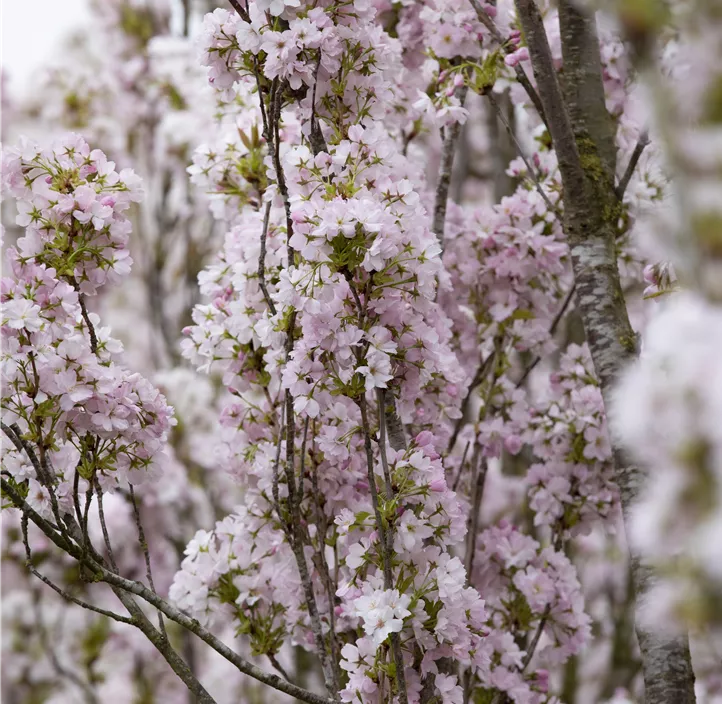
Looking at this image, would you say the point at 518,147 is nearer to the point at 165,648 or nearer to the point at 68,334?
the point at 68,334

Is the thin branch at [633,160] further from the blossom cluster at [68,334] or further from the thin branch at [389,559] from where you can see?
the blossom cluster at [68,334]

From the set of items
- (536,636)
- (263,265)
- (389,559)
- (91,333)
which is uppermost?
(263,265)

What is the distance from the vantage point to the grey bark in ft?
6.25

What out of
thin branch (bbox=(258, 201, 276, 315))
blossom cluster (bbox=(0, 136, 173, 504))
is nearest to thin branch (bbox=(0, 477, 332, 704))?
blossom cluster (bbox=(0, 136, 173, 504))

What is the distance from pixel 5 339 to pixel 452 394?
0.92 metres

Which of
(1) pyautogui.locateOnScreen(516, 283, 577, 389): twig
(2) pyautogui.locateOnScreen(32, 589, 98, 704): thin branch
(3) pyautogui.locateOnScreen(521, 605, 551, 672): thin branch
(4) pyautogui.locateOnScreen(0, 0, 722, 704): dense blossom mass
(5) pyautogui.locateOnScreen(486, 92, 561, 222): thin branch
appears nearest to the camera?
(4) pyautogui.locateOnScreen(0, 0, 722, 704): dense blossom mass

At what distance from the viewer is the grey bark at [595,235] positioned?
6.25 ft

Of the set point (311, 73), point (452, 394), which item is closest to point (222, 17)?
point (311, 73)

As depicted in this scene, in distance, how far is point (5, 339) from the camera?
5.99ft

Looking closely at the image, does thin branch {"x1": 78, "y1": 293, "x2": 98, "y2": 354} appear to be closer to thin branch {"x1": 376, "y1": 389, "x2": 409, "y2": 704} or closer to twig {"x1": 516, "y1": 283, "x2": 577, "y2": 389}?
thin branch {"x1": 376, "y1": 389, "x2": 409, "y2": 704}

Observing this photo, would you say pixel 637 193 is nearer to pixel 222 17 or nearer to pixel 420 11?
pixel 420 11

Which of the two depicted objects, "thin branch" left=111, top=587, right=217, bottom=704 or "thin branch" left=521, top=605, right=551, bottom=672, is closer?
"thin branch" left=111, top=587, right=217, bottom=704

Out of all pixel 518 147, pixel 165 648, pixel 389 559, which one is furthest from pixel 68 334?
pixel 518 147

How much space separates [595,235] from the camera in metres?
2.11
